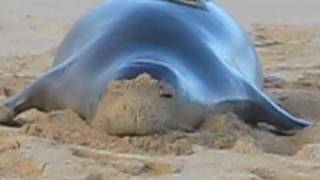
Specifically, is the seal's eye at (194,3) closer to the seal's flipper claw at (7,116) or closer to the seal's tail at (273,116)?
the seal's tail at (273,116)

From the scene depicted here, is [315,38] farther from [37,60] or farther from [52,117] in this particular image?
[52,117]

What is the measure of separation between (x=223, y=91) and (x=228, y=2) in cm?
435

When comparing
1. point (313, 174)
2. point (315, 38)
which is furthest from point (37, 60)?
point (313, 174)

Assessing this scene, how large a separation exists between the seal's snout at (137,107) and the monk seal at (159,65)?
0.18 ft

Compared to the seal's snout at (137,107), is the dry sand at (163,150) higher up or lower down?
lower down

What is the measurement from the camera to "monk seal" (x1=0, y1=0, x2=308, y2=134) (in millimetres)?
4340

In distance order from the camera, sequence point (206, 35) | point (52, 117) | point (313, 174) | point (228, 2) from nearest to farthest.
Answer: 1. point (313, 174)
2. point (52, 117)
3. point (206, 35)
4. point (228, 2)

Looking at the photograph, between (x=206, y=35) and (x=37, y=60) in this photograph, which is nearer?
(x=206, y=35)

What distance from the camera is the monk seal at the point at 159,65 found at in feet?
14.2

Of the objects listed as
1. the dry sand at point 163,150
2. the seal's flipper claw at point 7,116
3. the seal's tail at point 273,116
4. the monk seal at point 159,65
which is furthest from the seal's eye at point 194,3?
the seal's flipper claw at point 7,116

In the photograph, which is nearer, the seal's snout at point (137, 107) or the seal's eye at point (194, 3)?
the seal's snout at point (137, 107)

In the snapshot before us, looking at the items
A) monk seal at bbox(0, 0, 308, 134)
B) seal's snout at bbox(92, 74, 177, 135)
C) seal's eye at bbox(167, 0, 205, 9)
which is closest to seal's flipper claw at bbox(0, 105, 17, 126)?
monk seal at bbox(0, 0, 308, 134)

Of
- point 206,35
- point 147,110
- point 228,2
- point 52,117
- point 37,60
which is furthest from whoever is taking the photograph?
point 228,2

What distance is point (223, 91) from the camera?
14.8 ft
